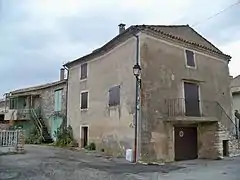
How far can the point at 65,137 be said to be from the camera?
21.4m

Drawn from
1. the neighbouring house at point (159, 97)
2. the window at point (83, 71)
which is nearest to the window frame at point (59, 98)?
the neighbouring house at point (159, 97)

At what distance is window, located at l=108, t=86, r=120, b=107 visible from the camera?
54.8 ft

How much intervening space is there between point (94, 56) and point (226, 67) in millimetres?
8874

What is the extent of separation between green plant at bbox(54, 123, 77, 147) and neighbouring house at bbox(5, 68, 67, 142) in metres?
0.99

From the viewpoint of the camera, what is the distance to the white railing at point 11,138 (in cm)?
1536

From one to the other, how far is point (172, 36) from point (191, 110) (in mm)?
4208

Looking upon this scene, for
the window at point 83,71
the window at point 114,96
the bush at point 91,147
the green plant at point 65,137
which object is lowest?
the bush at point 91,147

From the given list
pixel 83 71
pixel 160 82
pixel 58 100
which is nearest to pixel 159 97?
pixel 160 82

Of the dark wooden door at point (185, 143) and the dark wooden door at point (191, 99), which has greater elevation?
the dark wooden door at point (191, 99)

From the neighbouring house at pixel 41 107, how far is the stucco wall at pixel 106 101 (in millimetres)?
2326

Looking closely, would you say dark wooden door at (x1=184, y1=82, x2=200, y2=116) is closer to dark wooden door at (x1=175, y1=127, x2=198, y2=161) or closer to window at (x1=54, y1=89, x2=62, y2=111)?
dark wooden door at (x1=175, y1=127, x2=198, y2=161)

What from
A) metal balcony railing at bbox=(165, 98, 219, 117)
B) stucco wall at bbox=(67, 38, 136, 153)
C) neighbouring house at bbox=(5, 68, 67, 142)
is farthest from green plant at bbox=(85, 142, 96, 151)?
metal balcony railing at bbox=(165, 98, 219, 117)

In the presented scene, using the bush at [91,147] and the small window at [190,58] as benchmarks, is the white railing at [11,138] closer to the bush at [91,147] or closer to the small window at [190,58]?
the bush at [91,147]

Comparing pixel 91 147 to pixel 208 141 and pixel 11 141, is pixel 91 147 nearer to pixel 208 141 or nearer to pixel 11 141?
pixel 11 141
